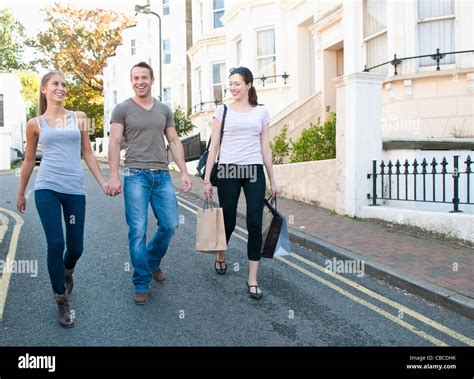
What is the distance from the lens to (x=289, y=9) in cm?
1848

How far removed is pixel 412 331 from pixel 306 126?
12.1 meters

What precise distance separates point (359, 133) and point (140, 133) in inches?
212

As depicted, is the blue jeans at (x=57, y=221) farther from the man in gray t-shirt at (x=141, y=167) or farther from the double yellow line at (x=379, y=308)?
the double yellow line at (x=379, y=308)

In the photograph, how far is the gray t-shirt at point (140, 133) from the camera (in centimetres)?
470

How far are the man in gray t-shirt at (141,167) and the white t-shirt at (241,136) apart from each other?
59 centimetres

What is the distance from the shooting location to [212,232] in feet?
16.5

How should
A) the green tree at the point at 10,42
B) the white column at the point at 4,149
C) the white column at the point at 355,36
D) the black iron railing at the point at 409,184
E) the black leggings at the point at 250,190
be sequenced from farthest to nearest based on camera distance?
the green tree at the point at 10,42
the white column at the point at 4,149
the white column at the point at 355,36
the black iron railing at the point at 409,184
the black leggings at the point at 250,190

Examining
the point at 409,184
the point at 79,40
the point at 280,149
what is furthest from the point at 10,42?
the point at 409,184

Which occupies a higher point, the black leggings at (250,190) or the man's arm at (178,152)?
the man's arm at (178,152)

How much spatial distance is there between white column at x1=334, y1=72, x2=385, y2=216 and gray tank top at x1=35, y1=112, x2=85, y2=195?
19.4 ft

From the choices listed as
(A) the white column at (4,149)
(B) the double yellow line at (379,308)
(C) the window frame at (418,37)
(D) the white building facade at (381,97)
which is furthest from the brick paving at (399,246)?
(A) the white column at (4,149)

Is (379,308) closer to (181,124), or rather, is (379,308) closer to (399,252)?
(399,252)

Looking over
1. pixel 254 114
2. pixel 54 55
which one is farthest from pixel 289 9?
pixel 54 55
